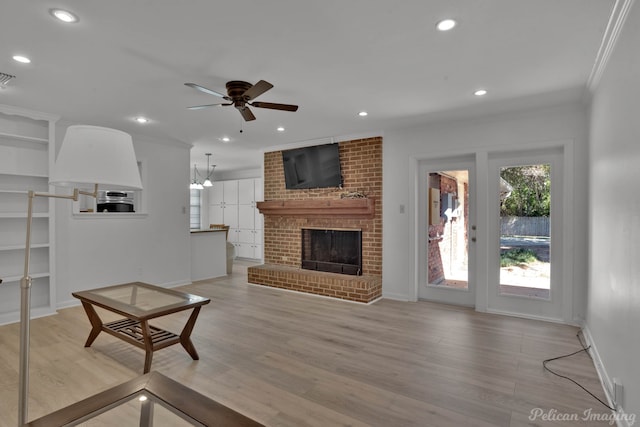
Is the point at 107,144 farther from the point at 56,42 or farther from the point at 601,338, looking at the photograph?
the point at 601,338

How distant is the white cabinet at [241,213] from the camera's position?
8.42 metres

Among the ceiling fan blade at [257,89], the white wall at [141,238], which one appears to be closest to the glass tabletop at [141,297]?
the white wall at [141,238]

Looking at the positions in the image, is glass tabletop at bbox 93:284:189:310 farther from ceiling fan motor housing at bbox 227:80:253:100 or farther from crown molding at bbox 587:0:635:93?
crown molding at bbox 587:0:635:93

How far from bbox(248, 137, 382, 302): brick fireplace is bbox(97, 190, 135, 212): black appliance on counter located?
2.02 m

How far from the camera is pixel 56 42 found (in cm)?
235

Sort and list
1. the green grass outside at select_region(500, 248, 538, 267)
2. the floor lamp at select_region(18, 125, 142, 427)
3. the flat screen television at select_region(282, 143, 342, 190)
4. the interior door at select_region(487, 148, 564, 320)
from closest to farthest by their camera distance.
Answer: the floor lamp at select_region(18, 125, 142, 427) → the interior door at select_region(487, 148, 564, 320) → the green grass outside at select_region(500, 248, 538, 267) → the flat screen television at select_region(282, 143, 342, 190)

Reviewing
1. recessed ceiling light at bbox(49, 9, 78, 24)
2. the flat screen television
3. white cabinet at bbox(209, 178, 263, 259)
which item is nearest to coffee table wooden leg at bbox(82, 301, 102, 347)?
recessed ceiling light at bbox(49, 9, 78, 24)

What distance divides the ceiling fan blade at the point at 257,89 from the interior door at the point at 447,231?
2.70 metres

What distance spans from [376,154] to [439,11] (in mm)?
2989

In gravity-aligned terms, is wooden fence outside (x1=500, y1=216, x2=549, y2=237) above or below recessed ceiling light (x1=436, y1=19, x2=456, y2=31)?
below

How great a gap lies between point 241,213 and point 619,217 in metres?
7.63

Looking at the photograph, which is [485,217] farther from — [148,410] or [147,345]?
[148,410]

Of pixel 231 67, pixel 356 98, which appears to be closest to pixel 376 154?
pixel 356 98

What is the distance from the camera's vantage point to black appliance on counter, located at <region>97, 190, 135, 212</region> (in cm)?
495
